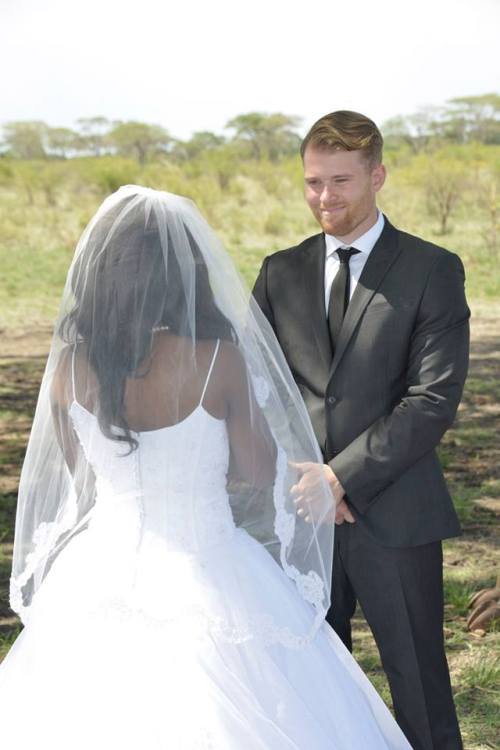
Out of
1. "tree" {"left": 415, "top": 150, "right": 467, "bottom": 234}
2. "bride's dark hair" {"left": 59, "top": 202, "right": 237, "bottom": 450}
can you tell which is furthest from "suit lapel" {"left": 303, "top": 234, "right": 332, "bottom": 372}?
"tree" {"left": 415, "top": 150, "right": 467, "bottom": 234}

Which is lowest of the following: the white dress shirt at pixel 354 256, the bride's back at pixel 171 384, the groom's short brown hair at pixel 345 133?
the bride's back at pixel 171 384

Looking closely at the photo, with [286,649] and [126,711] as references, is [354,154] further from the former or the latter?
[126,711]

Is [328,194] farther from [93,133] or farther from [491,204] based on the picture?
[93,133]

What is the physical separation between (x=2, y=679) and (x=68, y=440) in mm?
624

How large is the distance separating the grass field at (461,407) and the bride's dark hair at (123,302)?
2.08 metres

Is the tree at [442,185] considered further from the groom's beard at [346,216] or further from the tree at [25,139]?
the tree at [25,139]

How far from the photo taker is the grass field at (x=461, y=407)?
15.0 feet

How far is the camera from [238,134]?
52781mm

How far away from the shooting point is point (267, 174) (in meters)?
31.3

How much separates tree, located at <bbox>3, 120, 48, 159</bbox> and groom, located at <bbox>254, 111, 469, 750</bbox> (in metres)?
44.0

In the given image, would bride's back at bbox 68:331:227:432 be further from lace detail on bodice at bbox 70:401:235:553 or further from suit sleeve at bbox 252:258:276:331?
suit sleeve at bbox 252:258:276:331

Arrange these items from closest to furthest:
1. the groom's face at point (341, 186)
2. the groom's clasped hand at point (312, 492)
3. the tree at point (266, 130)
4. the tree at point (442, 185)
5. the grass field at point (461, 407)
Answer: the groom's clasped hand at point (312, 492), the groom's face at point (341, 186), the grass field at point (461, 407), the tree at point (442, 185), the tree at point (266, 130)

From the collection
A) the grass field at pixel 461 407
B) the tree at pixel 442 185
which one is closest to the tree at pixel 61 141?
the grass field at pixel 461 407

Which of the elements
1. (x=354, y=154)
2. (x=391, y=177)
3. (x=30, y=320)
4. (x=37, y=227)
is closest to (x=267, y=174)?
(x=391, y=177)
